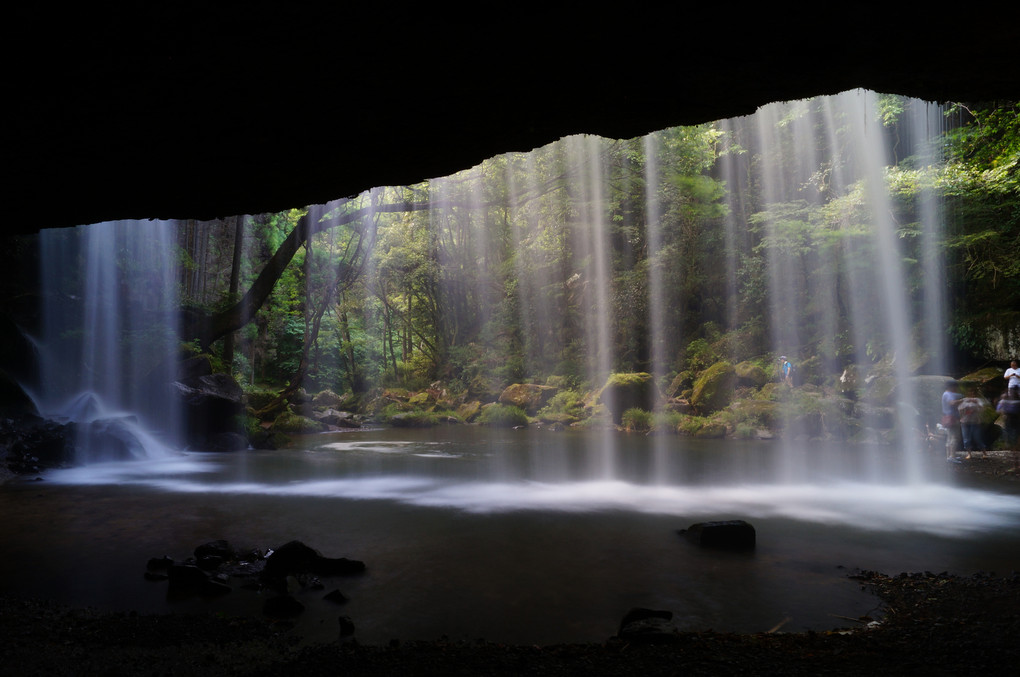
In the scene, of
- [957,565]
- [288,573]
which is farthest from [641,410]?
[288,573]

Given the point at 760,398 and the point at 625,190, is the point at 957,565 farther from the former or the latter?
the point at 625,190

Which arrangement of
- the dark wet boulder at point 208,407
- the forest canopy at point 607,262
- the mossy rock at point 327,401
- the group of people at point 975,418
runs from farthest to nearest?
the mossy rock at point 327,401 → the forest canopy at point 607,262 → the dark wet boulder at point 208,407 → the group of people at point 975,418

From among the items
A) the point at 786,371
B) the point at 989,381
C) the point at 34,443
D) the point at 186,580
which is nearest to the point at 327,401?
the point at 34,443

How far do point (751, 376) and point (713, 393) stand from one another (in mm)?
2181

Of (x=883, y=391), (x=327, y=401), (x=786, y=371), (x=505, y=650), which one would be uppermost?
(x=786, y=371)

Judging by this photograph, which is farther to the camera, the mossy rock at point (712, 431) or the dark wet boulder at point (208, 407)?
the mossy rock at point (712, 431)

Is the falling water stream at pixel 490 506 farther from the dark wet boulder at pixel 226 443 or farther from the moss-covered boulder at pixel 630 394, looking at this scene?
the moss-covered boulder at pixel 630 394

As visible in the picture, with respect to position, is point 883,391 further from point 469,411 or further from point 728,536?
point 469,411

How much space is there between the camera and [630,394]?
23922 mm

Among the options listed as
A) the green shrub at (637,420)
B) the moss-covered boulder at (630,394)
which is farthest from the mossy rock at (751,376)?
the green shrub at (637,420)

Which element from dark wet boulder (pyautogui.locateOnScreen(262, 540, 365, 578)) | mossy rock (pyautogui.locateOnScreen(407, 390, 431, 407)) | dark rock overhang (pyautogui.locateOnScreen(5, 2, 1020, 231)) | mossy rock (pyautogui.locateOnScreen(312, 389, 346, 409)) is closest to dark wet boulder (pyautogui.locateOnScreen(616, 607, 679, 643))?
dark wet boulder (pyautogui.locateOnScreen(262, 540, 365, 578))

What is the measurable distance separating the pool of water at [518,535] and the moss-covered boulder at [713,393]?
753 cm

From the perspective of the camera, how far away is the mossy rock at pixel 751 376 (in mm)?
23000

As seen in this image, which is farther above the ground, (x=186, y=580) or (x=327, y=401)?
(x=327, y=401)
